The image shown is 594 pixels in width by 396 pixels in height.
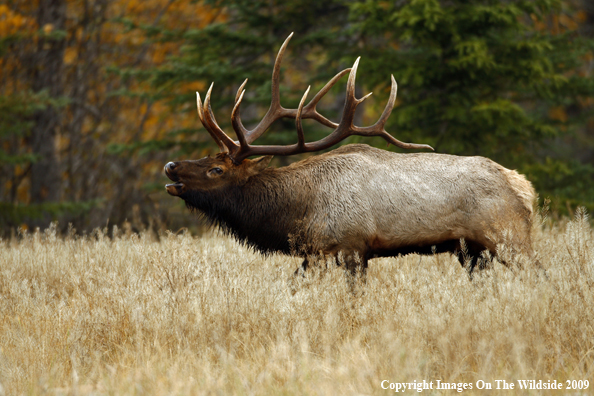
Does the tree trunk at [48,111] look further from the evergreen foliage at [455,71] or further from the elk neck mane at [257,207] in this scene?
the elk neck mane at [257,207]

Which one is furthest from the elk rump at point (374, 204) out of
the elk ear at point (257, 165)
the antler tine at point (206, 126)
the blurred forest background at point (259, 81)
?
the blurred forest background at point (259, 81)

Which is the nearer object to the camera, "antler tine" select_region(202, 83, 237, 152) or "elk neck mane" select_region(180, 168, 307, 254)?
Result: "elk neck mane" select_region(180, 168, 307, 254)

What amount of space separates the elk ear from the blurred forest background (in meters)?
3.08

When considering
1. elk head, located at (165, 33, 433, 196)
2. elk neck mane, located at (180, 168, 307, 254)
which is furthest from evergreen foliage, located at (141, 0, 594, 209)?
elk neck mane, located at (180, 168, 307, 254)

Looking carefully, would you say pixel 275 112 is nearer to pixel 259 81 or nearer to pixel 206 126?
pixel 206 126

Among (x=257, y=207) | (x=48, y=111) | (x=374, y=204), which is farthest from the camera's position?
(x=48, y=111)

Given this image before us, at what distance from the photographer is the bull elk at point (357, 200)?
546cm

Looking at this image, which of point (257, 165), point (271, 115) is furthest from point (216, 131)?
point (271, 115)

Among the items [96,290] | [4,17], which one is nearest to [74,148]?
[4,17]

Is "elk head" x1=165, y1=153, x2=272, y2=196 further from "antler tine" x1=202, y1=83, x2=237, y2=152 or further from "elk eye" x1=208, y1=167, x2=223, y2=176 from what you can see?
"antler tine" x1=202, y1=83, x2=237, y2=152

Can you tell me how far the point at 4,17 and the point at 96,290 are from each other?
11576 mm

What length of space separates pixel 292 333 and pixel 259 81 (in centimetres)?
933

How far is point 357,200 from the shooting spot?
18.3 ft

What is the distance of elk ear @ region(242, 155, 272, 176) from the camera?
6.17 metres
